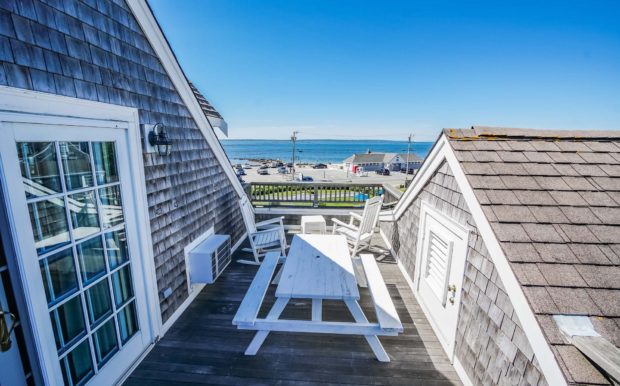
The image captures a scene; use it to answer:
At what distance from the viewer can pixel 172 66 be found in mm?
2775

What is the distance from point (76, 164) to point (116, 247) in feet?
2.40

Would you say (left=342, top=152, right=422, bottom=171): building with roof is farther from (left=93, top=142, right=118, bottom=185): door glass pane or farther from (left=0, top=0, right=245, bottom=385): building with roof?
(left=93, top=142, right=118, bottom=185): door glass pane

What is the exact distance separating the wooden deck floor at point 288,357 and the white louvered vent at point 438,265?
1.39ft

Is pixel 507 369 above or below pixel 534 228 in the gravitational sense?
below

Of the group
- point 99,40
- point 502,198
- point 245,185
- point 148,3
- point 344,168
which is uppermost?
point 148,3

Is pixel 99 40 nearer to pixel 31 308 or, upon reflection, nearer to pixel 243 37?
pixel 31 308

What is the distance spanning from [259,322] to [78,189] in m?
1.66

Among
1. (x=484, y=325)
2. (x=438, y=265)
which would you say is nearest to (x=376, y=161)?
(x=438, y=265)

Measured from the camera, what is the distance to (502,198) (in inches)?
69.6

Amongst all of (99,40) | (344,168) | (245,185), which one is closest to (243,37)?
(245,185)

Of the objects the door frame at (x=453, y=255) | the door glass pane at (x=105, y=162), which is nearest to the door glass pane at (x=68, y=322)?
the door glass pane at (x=105, y=162)

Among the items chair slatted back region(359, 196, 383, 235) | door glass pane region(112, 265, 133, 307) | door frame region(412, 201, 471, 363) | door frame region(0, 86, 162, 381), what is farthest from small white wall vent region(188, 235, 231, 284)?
door frame region(412, 201, 471, 363)

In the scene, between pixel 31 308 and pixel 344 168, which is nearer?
pixel 31 308

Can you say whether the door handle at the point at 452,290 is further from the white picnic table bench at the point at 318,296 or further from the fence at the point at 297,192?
the fence at the point at 297,192
